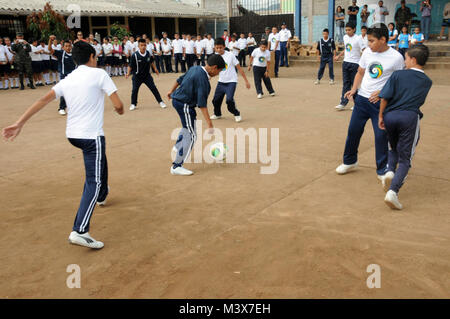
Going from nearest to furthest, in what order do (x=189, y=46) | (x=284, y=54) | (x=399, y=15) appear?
(x=399, y=15)
(x=189, y=46)
(x=284, y=54)

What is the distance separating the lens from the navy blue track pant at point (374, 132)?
16.7 feet

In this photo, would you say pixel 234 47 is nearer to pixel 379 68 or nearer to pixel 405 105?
pixel 379 68

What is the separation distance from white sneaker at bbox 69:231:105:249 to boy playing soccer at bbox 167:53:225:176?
2.08 meters

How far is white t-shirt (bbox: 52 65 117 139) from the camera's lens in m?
3.67

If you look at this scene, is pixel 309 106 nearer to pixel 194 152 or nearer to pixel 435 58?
pixel 194 152

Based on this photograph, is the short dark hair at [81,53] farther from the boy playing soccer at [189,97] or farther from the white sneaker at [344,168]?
the white sneaker at [344,168]

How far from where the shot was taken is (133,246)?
12.3ft

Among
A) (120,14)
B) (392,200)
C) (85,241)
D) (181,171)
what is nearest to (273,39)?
(120,14)

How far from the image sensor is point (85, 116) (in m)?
3.75
